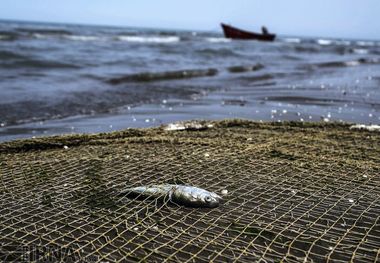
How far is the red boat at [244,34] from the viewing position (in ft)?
182

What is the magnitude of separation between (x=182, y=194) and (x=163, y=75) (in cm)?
1142

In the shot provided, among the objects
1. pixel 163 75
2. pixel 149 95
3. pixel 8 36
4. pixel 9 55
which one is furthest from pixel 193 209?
pixel 8 36

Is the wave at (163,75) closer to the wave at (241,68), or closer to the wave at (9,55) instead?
the wave at (241,68)

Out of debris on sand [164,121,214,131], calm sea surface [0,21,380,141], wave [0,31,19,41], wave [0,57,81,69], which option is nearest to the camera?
debris on sand [164,121,214,131]

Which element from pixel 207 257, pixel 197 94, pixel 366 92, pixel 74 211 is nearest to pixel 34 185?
pixel 74 211

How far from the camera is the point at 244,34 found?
56000 millimetres

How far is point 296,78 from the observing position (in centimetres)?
1583

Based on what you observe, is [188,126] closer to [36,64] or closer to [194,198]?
[194,198]

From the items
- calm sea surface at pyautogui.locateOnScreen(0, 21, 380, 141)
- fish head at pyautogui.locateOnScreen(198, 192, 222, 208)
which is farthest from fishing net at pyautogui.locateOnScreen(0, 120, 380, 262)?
calm sea surface at pyautogui.locateOnScreen(0, 21, 380, 141)

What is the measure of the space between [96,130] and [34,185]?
312 cm

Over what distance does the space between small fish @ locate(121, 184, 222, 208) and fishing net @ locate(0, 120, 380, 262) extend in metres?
0.09

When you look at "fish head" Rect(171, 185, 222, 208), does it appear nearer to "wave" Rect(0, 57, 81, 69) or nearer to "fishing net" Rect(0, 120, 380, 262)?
"fishing net" Rect(0, 120, 380, 262)

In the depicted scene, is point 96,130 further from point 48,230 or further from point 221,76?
point 221,76

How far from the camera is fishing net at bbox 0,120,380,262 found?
3.17 metres
